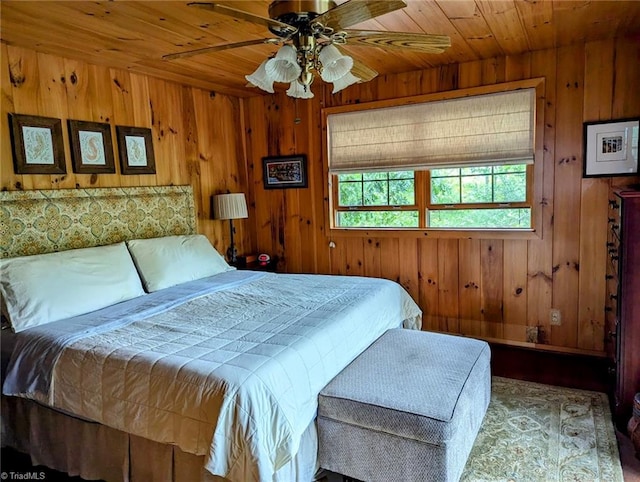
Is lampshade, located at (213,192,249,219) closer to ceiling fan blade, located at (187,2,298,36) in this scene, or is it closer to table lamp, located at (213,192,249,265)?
table lamp, located at (213,192,249,265)

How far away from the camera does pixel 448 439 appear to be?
1.77m

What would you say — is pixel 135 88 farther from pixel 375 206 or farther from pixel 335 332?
pixel 335 332

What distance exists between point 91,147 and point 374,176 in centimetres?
231

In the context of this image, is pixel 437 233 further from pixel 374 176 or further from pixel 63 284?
pixel 63 284

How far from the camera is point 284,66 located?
6.55 feet

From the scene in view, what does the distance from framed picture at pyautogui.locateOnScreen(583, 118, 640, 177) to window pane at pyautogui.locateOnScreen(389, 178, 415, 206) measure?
131 cm

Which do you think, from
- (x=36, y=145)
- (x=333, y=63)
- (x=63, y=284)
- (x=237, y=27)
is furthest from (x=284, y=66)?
(x=36, y=145)

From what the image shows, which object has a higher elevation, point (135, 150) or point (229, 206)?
point (135, 150)

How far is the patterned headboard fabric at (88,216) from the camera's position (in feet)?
8.86

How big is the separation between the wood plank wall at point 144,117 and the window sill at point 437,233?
124cm

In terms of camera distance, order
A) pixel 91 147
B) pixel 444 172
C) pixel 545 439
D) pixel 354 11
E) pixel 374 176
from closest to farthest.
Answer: pixel 354 11 < pixel 545 439 < pixel 91 147 < pixel 444 172 < pixel 374 176

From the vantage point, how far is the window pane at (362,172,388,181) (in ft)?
13.0

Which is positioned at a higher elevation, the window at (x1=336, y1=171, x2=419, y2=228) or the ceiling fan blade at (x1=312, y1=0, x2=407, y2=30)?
the ceiling fan blade at (x1=312, y1=0, x2=407, y2=30)

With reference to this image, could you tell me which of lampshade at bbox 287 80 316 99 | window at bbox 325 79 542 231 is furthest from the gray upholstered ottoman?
window at bbox 325 79 542 231
